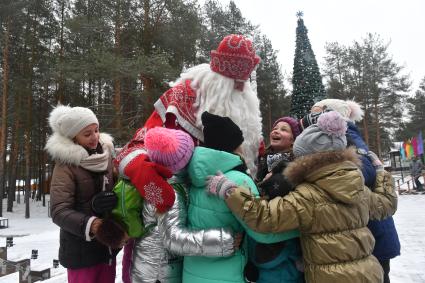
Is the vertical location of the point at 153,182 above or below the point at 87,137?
below

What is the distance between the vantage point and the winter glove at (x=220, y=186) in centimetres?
175

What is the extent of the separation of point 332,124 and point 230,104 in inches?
32.1

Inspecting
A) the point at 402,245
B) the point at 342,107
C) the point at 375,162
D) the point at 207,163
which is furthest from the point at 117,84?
the point at 207,163

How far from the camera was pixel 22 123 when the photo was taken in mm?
21359

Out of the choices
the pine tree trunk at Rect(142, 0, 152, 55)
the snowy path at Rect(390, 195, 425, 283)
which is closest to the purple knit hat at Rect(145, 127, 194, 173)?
the snowy path at Rect(390, 195, 425, 283)

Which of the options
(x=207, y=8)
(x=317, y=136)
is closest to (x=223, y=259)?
(x=317, y=136)

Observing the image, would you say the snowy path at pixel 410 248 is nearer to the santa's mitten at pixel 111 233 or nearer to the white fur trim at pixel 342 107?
the white fur trim at pixel 342 107

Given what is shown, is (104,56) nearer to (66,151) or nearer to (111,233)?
(66,151)

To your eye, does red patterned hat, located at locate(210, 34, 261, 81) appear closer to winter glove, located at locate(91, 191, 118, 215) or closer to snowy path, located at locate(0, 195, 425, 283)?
winter glove, located at locate(91, 191, 118, 215)

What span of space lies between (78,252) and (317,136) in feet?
5.53

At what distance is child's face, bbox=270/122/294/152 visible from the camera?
2846 millimetres

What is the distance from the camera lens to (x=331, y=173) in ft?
6.04

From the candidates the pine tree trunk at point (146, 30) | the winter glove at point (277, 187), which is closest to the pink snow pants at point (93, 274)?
the winter glove at point (277, 187)

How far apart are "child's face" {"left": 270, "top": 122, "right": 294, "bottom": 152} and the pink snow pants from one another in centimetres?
152
